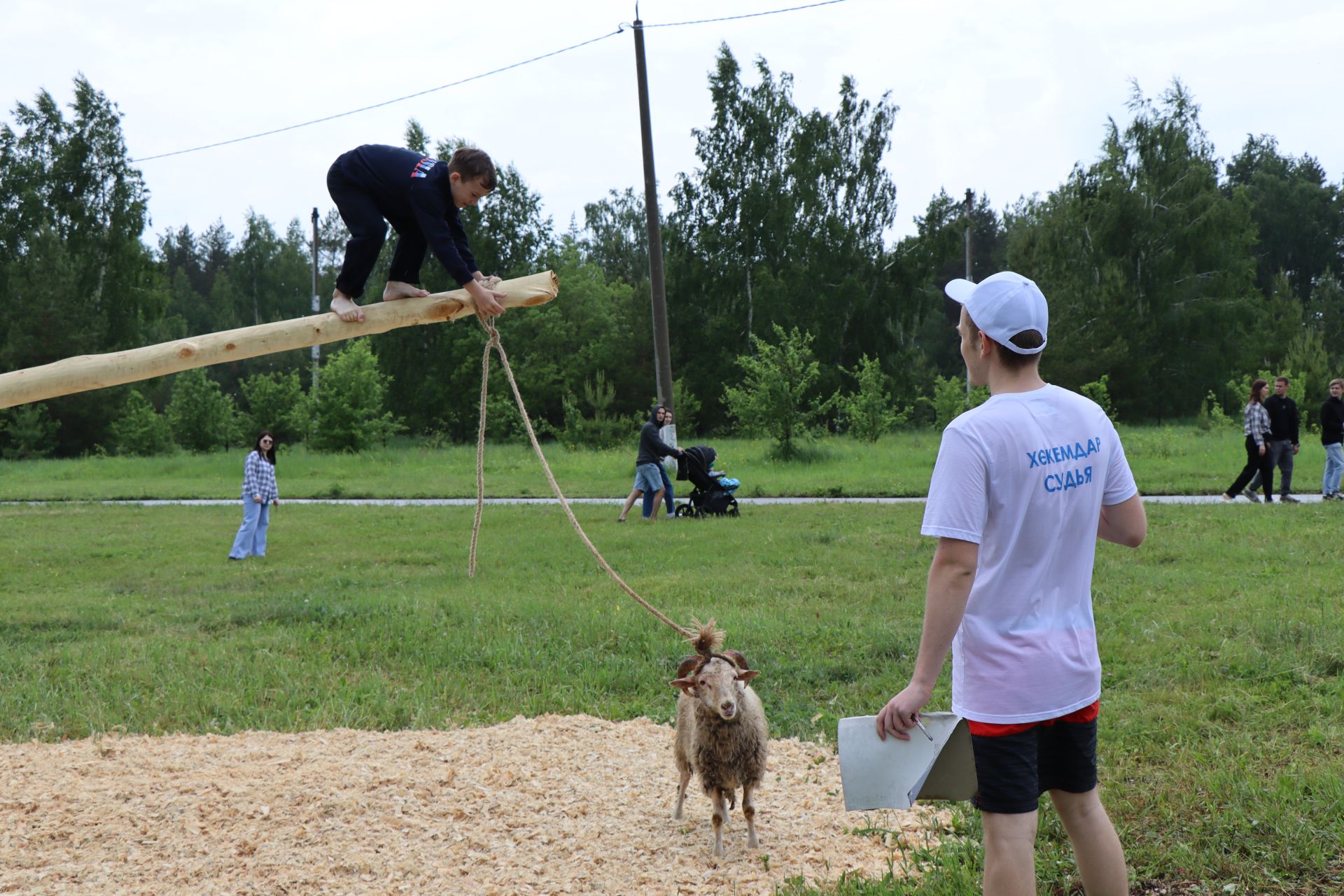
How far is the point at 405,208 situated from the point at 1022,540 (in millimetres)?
3834

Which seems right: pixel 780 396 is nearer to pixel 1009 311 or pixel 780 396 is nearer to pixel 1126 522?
pixel 1126 522

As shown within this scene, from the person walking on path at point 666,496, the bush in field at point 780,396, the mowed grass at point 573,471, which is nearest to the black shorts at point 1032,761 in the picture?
the person walking on path at point 666,496

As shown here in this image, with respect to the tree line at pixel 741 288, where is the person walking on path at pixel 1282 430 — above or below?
below

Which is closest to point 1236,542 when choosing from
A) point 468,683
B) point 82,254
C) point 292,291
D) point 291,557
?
point 468,683

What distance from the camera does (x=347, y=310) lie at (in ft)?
16.3

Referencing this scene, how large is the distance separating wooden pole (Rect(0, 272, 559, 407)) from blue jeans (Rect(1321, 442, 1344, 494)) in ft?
48.9

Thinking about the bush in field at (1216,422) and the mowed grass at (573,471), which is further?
the bush in field at (1216,422)

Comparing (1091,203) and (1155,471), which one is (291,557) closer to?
(1155,471)

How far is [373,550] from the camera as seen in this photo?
14086 mm

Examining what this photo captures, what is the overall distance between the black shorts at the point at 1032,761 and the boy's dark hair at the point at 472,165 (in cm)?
353

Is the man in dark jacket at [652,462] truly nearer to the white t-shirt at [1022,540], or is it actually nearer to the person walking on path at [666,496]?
the person walking on path at [666,496]

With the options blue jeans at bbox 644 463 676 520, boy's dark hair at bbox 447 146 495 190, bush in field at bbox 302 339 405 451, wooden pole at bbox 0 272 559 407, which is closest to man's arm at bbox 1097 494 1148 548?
wooden pole at bbox 0 272 559 407

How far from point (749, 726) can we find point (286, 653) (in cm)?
491

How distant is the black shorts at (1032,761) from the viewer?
2.81 meters
